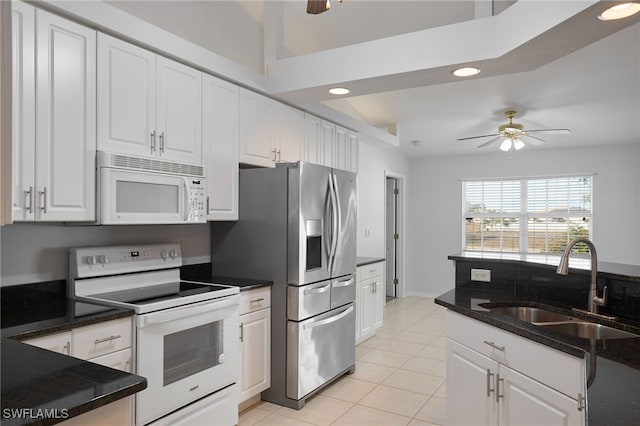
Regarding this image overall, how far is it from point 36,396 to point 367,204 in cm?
533

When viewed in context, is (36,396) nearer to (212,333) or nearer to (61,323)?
(61,323)

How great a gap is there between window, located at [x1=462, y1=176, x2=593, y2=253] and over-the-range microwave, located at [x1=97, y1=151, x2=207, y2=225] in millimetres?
5725

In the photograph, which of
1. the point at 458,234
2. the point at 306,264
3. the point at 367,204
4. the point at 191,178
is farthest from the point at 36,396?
the point at 458,234

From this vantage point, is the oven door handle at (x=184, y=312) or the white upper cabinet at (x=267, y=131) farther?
the white upper cabinet at (x=267, y=131)

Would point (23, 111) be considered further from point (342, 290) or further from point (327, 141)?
point (327, 141)

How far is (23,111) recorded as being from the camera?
6.53ft

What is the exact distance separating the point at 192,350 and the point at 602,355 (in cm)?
198

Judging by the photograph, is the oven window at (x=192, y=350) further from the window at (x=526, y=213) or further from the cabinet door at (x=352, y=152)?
the window at (x=526, y=213)

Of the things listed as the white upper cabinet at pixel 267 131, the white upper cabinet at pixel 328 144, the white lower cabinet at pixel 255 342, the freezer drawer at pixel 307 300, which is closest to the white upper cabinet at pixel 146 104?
the white upper cabinet at pixel 267 131

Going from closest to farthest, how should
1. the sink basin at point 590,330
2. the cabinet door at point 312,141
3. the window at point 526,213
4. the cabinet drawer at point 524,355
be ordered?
the cabinet drawer at point 524,355 → the sink basin at point 590,330 → the cabinet door at point 312,141 → the window at point 526,213

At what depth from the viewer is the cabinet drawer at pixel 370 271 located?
15.5ft

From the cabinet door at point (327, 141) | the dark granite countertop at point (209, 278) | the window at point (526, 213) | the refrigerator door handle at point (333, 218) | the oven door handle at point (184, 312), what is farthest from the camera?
the window at point (526, 213)

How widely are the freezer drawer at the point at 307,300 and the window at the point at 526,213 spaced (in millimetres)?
4773

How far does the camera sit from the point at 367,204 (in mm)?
6152
